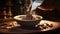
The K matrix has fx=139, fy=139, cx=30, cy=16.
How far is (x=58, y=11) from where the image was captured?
2096mm

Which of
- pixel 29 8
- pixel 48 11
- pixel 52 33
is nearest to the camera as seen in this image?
pixel 52 33

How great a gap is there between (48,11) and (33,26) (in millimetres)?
888

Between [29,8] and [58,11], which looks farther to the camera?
[58,11]

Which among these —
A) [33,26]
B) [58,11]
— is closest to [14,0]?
[58,11]

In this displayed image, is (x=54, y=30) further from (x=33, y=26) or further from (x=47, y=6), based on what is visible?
(x=47, y=6)

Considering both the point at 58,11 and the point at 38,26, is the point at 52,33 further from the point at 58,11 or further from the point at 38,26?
the point at 58,11

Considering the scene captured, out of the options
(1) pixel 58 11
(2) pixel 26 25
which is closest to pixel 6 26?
(2) pixel 26 25

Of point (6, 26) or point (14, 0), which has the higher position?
point (14, 0)

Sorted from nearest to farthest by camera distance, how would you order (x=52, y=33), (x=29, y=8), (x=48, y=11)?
(x=52, y=33) → (x=29, y=8) → (x=48, y=11)

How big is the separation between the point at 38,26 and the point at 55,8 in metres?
0.97

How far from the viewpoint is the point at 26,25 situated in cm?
120

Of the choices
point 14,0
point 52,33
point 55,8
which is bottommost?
point 52,33

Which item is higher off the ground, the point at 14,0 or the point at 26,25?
the point at 14,0

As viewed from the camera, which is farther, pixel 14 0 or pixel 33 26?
pixel 14 0
